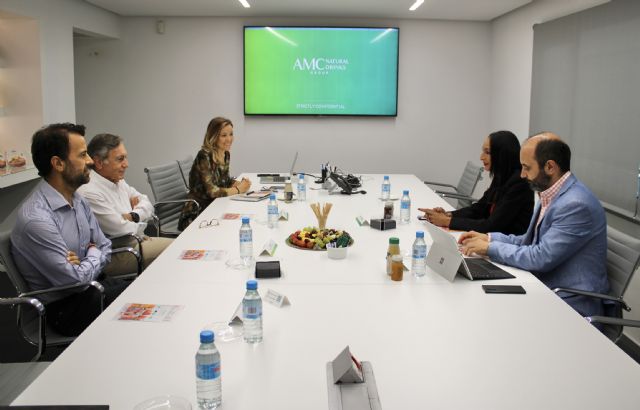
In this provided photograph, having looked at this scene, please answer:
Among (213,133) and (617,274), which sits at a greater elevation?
(213,133)

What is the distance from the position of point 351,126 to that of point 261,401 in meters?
6.59

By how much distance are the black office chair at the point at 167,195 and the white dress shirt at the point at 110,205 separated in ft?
2.65

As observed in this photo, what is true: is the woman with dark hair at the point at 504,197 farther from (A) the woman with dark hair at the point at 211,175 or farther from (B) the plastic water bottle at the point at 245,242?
(A) the woman with dark hair at the point at 211,175

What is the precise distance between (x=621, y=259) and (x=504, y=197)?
1.05m

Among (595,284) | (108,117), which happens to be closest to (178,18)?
(108,117)

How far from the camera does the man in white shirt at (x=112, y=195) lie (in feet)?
12.5

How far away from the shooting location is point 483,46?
794cm

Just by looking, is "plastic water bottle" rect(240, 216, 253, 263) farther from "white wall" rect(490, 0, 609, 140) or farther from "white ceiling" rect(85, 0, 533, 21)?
"white ceiling" rect(85, 0, 533, 21)

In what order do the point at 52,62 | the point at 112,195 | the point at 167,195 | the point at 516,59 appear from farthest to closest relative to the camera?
the point at 516,59
the point at 52,62
the point at 167,195
the point at 112,195

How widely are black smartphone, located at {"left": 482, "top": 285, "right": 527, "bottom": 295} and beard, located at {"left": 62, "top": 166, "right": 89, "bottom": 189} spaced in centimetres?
209

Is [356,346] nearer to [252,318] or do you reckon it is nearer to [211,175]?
[252,318]

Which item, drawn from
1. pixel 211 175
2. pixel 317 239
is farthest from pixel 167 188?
pixel 317 239

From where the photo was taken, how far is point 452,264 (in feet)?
8.87

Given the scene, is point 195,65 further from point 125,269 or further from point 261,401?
point 261,401
